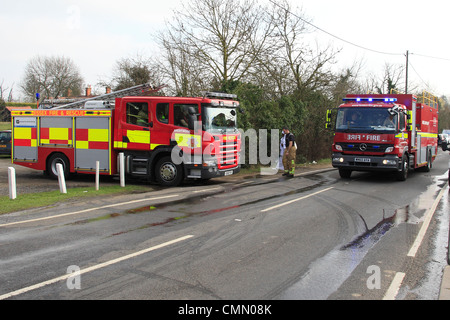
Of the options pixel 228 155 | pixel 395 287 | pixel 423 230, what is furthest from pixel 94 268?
pixel 228 155

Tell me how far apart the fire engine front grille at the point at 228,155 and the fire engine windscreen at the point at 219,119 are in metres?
0.49

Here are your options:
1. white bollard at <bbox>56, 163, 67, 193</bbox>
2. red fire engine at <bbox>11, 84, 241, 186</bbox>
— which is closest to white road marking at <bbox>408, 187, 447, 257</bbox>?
red fire engine at <bbox>11, 84, 241, 186</bbox>

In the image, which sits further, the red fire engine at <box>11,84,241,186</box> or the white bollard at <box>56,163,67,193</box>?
the red fire engine at <box>11,84,241,186</box>

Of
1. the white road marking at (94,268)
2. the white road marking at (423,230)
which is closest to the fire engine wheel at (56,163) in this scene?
the white road marking at (94,268)

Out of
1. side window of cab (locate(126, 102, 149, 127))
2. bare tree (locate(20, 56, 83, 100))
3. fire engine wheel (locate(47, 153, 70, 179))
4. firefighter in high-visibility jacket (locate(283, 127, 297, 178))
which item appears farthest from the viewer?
bare tree (locate(20, 56, 83, 100))

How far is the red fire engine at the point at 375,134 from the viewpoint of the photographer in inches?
544

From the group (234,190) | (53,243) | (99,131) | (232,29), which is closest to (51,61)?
(232,29)

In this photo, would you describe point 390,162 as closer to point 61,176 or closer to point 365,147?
point 365,147

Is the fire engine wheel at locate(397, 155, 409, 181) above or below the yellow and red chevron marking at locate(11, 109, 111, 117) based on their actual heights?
below

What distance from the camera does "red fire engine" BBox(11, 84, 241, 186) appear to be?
492 inches

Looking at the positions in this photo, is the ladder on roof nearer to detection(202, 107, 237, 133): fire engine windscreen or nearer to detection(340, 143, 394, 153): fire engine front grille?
detection(202, 107, 237, 133): fire engine windscreen

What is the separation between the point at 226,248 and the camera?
20.1ft

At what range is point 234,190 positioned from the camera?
39.5 ft
